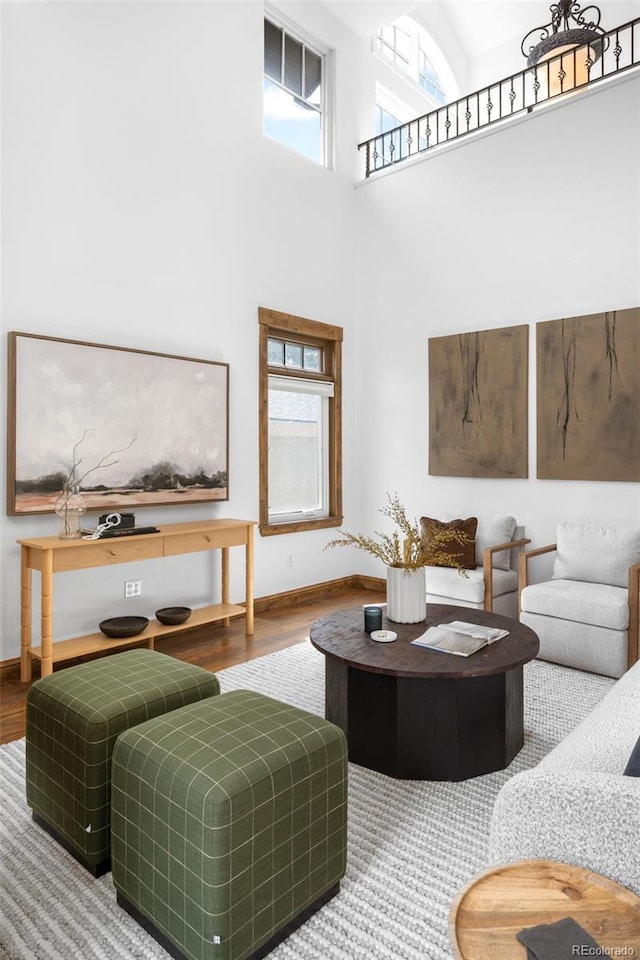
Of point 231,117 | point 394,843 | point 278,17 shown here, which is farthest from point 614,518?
point 278,17

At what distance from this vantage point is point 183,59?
4.25 m

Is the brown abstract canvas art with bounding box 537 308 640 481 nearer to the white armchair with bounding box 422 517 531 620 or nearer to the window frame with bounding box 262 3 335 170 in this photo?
the white armchair with bounding box 422 517 531 620

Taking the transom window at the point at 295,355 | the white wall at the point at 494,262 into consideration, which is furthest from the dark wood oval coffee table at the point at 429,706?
the transom window at the point at 295,355

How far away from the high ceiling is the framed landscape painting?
3.69m

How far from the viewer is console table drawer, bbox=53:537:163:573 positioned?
3291 millimetres

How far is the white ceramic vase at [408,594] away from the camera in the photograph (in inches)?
112

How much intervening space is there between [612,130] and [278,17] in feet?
9.62

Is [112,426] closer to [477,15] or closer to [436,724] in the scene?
[436,724]

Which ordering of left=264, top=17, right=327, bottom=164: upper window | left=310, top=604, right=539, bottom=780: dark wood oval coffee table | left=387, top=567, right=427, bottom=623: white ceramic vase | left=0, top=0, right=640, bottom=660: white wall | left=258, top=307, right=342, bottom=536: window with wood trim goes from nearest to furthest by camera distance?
1. left=310, top=604, right=539, bottom=780: dark wood oval coffee table
2. left=387, top=567, right=427, bottom=623: white ceramic vase
3. left=0, top=0, right=640, bottom=660: white wall
4. left=258, top=307, right=342, bottom=536: window with wood trim
5. left=264, top=17, right=327, bottom=164: upper window

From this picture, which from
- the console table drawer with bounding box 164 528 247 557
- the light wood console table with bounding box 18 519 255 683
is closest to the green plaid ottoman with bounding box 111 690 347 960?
the light wood console table with bounding box 18 519 255 683

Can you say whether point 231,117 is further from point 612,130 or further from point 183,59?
point 612,130

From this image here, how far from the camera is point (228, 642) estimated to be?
4.15 m

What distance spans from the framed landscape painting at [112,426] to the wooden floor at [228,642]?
3.16 feet

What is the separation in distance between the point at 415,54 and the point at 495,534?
5353 millimetres
